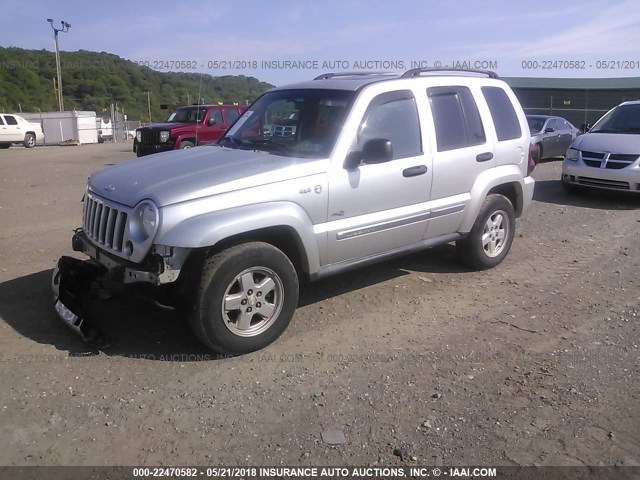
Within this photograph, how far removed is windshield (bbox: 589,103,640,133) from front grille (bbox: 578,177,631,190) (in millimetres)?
1111

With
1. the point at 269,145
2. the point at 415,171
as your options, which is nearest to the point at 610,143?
the point at 415,171

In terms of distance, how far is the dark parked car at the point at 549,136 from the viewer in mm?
16516

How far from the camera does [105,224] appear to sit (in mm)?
4230

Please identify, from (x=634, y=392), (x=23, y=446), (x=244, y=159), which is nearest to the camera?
(x=23, y=446)

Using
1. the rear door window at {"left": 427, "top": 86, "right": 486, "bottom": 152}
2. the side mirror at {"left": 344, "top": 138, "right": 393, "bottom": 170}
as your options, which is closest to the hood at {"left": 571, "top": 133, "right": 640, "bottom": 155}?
the rear door window at {"left": 427, "top": 86, "right": 486, "bottom": 152}

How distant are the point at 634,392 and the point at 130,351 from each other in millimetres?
3457

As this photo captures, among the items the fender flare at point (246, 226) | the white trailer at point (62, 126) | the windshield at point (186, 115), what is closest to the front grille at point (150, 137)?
the windshield at point (186, 115)

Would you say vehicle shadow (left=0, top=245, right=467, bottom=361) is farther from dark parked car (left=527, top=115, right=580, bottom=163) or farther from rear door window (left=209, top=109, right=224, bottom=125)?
dark parked car (left=527, top=115, right=580, bottom=163)

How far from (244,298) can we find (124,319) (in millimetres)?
1296

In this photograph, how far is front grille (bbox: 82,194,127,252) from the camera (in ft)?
13.3

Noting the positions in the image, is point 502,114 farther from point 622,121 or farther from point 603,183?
point 622,121

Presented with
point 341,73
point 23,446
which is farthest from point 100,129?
point 23,446

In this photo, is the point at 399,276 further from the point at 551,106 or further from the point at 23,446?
the point at 551,106

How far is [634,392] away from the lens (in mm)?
3758
